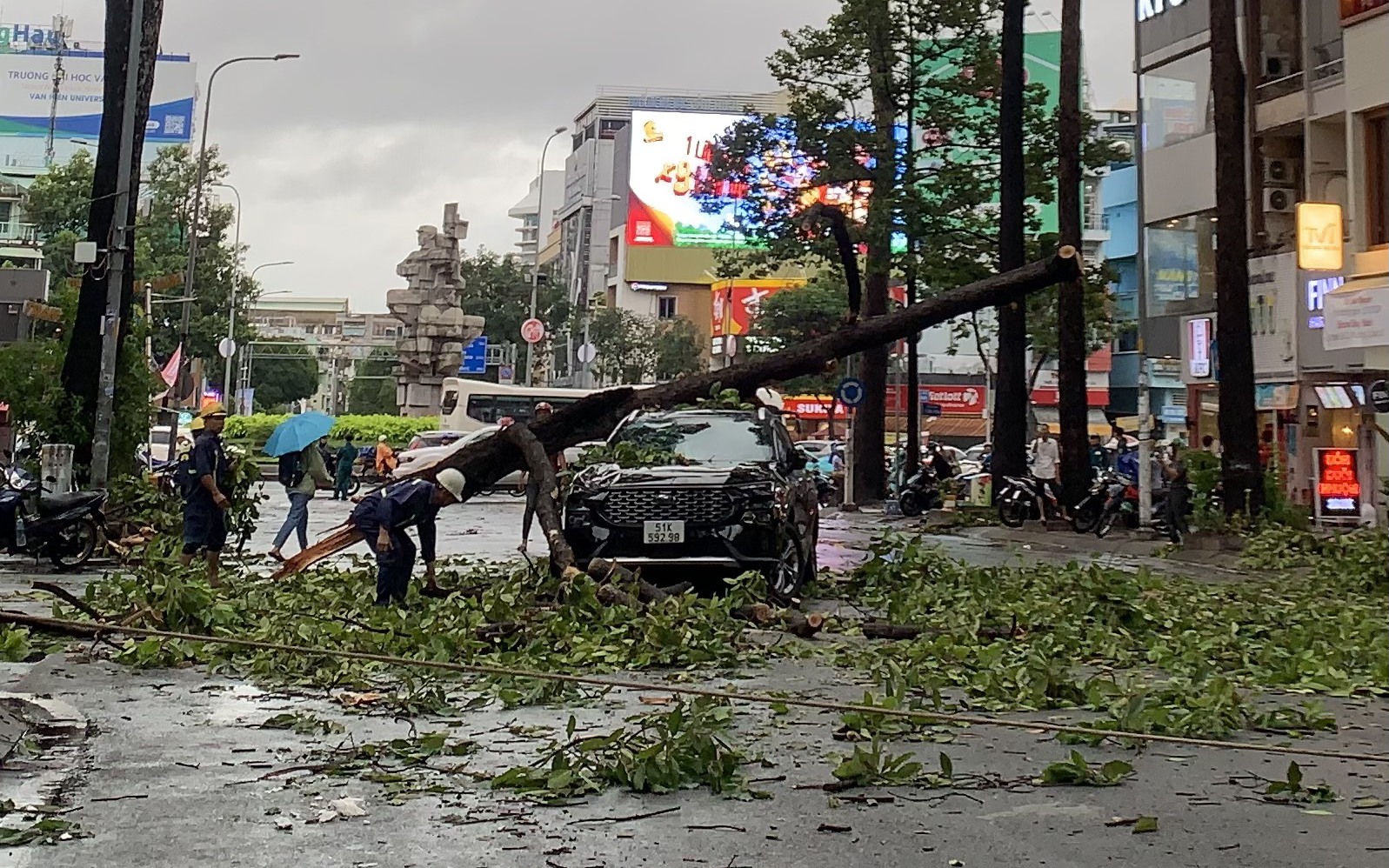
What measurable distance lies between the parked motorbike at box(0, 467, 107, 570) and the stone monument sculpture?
3587 centimetres

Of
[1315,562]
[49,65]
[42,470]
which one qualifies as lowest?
[1315,562]

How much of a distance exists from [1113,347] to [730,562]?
69.6 m

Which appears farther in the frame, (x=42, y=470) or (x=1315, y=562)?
(x=42, y=470)

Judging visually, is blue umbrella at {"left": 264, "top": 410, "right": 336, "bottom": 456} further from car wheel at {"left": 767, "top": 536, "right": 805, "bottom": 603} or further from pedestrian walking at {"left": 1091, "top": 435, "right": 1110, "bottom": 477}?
pedestrian walking at {"left": 1091, "top": 435, "right": 1110, "bottom": 477}

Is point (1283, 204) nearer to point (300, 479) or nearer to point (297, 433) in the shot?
point (300, 479)

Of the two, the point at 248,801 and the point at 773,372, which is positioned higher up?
the point at 773,372

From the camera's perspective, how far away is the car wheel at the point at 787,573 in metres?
13.4

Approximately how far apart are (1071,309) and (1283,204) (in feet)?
18.8

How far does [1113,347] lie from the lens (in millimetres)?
79438

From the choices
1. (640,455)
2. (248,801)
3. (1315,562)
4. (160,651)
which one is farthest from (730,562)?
(1315,562)

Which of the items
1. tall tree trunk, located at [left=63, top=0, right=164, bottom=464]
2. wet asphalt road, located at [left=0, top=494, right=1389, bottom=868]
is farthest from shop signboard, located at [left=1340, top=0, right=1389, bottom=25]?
wet asphalt road, located at [left=0, top=494, right=1389, bottom=868]

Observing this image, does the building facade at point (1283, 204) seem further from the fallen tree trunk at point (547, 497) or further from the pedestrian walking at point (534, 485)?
the fallen tree trunk at point (547, 497)

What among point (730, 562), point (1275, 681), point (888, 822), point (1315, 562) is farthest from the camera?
point (1315, 562)

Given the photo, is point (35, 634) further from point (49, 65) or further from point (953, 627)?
point (49, 65)
